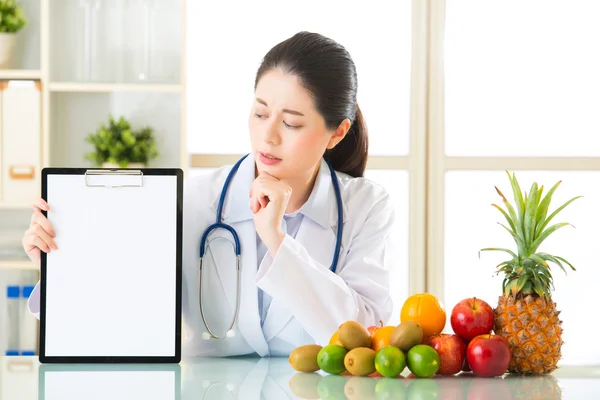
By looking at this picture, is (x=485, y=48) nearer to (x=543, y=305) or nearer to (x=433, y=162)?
(x=433, y=162)

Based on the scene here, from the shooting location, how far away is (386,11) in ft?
12.3

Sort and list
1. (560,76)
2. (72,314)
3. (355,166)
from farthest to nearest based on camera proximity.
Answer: (560,76)
(355,166)
(72,314)

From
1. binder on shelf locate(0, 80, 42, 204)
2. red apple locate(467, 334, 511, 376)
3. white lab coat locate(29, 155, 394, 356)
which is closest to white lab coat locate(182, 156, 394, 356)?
white lab coat locate(29, 155, 394, 356)

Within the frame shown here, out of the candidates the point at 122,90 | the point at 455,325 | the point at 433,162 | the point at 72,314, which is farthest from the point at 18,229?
the point at 455,325

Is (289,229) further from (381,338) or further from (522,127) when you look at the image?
(522,127)

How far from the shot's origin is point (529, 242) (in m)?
1.49

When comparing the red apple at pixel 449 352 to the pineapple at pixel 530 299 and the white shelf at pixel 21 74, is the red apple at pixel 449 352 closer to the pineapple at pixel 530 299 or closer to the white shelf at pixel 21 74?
the pineapple at pixel 530 299

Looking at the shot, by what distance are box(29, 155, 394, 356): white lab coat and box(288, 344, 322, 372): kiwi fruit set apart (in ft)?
0.74

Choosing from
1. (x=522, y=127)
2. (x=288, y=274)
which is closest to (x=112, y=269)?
(x=288, y=274)

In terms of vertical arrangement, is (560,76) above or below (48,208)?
above

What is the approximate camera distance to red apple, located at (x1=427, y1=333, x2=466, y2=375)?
1.43 m

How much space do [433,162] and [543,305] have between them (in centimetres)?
229

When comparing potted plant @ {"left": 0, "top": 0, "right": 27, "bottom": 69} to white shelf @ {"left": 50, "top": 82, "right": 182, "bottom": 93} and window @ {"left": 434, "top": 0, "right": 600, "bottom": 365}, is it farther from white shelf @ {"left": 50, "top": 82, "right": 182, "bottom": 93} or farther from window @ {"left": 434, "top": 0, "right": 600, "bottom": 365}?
window @ {"left": 434, "top": 0, "right": 600, "bottom": 365}

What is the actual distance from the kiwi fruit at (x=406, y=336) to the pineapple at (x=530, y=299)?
175 mm
